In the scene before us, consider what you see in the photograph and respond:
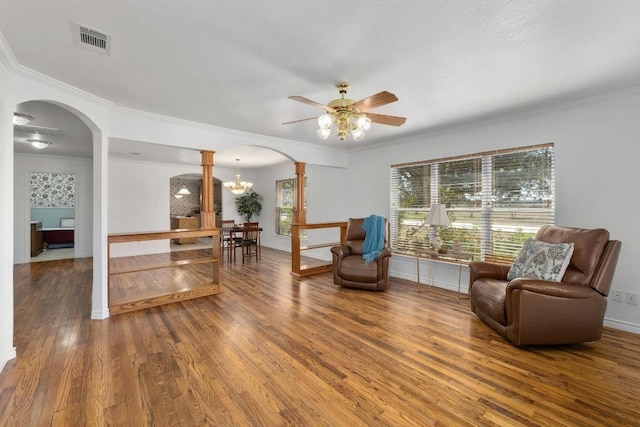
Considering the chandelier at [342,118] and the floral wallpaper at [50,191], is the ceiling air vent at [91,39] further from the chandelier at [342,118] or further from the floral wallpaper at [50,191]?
the floral wallpaper at [50,191]

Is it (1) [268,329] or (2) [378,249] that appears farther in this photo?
(2) [378,249]

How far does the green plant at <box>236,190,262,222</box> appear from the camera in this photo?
30.2 feet

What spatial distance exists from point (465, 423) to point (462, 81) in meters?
2.85

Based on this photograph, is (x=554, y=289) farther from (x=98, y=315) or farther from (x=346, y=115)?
(x=98, y=315)

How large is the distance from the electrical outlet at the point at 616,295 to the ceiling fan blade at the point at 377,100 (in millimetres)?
3307

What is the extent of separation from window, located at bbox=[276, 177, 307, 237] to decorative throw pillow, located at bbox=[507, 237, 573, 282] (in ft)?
19.8

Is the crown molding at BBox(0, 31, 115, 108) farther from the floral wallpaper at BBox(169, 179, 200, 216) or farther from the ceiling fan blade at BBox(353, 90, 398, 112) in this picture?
the floral wallpaper at BBox(169, 179, 200, 216)

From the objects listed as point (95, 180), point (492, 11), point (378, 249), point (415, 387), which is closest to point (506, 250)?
point (378, 249)

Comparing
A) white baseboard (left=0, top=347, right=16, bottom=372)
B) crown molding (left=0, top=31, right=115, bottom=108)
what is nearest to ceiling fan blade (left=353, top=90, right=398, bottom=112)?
crown molding (left=0, top=31, right=115, bottom=108)

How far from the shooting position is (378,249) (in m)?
4.68

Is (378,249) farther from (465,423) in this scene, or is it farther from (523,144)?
(465,423)

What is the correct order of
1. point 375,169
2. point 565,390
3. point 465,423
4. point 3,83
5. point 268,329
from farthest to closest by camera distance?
1. point 375,169
2. point 268,329
3. point 3,83
4. point 565,390
5. point 465,423

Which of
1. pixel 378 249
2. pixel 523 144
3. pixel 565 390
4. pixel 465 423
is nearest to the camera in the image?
pixel 465 423

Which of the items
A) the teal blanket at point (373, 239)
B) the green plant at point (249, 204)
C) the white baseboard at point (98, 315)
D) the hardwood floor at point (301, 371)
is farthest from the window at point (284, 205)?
the white baseboard at point (98, 315)
